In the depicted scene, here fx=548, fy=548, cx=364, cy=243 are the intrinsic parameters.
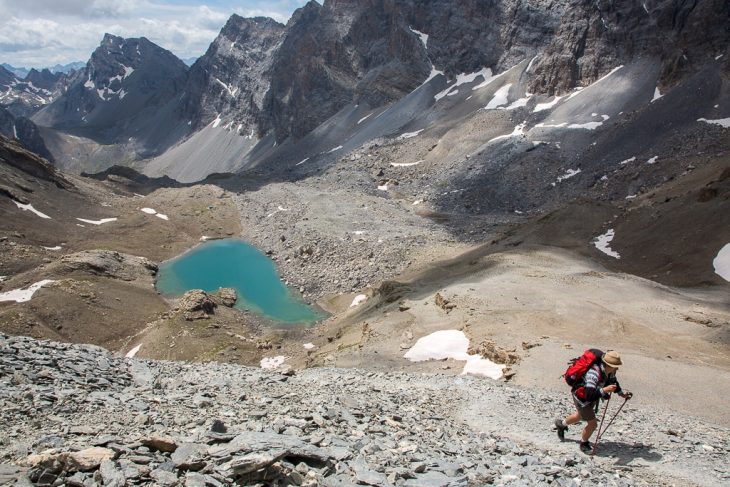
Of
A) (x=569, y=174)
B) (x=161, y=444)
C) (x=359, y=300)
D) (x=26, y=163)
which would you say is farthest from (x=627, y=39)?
(x=26, y=163)

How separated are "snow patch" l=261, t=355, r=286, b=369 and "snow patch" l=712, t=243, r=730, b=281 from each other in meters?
29.6

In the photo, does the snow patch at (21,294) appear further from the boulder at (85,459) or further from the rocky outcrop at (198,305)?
the boulder at (85,459)

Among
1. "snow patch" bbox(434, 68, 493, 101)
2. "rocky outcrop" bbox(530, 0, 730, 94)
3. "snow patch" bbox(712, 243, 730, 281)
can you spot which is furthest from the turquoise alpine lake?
"snow patch" bbox(434, 68, 493, 101)

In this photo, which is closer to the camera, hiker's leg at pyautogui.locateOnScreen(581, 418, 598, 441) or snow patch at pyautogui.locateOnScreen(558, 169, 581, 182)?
hiker's leg at pyautogui.locateOnScreen(581, 418, 598, 441)

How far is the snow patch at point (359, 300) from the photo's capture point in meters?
48.2

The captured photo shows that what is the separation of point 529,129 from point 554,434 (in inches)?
3106

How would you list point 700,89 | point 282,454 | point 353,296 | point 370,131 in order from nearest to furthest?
point 282,454 → point 353,296 → point 700,89 → point 370,131

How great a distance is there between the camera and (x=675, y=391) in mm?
18219

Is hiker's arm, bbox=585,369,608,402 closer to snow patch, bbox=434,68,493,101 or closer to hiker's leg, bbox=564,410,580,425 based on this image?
hiker's leg, bbox=564,410,580,425

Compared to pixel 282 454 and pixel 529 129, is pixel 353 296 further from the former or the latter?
pixel 529 129

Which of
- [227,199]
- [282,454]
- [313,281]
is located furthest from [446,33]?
[282,454]

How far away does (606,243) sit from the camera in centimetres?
4681

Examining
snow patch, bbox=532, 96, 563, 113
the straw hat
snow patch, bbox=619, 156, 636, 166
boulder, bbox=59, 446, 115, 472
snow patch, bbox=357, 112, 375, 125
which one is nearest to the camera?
boulder, bbox=59, 446, 115, 472

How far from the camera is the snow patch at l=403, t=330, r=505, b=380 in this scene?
22859mm
